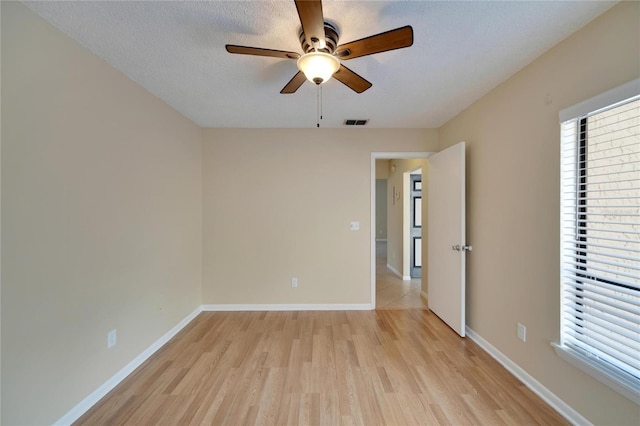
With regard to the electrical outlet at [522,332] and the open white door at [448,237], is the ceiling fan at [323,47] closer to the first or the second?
the open white door at [448,237]

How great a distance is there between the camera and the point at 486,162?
8.23ft

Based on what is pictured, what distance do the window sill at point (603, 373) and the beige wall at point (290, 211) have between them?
2.07m

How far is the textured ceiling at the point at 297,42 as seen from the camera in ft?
4.74

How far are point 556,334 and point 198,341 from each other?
9.97ft

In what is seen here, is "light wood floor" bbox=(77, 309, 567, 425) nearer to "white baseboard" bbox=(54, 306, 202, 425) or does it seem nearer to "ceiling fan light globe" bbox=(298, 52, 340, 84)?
"white baseboard" bbox=(54, 306, 202, 425)

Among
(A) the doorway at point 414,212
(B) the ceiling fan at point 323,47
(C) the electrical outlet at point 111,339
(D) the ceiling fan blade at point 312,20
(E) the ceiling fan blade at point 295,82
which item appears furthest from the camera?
(A) the doorway at point 414,212

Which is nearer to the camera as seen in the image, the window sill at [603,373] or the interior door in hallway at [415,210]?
the window sill at [603,373]

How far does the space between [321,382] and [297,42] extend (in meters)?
2.47

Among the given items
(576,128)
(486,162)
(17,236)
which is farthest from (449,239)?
(17,236)

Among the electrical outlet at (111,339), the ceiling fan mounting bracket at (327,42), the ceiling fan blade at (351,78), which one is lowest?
the electrical outlet at (111,339)

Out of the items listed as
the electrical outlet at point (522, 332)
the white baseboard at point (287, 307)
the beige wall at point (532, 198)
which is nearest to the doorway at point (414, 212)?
the white baseboard at point (287, 307)

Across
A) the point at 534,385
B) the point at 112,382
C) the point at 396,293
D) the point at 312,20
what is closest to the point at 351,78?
the point at 312,20

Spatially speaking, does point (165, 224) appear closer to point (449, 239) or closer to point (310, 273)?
Answer: point (310, 273)

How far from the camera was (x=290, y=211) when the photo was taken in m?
3.51
